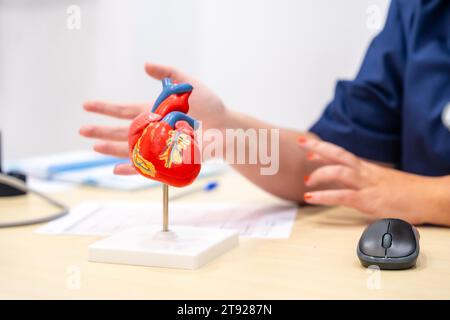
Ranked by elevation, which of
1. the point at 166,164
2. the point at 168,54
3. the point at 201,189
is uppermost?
the point at 168,54

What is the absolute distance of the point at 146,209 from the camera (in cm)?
90

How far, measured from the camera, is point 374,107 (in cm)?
105

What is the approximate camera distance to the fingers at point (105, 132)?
2.67ft

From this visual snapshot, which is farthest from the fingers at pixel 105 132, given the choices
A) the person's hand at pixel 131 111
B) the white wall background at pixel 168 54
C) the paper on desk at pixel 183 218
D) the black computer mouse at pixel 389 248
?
the white wall background at pixel 168 54

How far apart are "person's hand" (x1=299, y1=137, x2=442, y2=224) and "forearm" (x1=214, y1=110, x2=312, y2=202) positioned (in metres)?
0.09

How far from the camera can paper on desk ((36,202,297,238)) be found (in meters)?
0.76

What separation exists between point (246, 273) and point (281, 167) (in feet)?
1.22

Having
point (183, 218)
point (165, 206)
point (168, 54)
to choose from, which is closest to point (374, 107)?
point (183, 218)

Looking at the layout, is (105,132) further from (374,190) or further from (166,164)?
(374,190)

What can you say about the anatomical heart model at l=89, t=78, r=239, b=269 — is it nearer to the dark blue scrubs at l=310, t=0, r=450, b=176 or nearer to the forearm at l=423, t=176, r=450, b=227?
the forearm at l=423, t=176, r=450, b=227

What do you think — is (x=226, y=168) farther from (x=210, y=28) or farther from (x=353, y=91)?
(x=210, y=28)

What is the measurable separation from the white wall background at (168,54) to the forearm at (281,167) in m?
0.48

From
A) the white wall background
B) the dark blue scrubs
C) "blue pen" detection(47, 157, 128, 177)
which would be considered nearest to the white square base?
the dark blue scrubs

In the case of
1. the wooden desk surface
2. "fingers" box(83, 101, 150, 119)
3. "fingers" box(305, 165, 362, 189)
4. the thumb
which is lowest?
the wooden desk surface
